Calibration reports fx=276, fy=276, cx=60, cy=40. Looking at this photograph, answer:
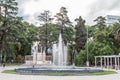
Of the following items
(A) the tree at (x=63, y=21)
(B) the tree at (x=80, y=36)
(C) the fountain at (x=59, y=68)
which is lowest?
(C) the fountain at (x=59, y=68)

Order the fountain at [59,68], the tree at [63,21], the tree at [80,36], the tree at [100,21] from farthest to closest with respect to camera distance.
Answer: the tree at [100,21], the tree at [80,36], the tree at [63,21], the fountain at [59,68]

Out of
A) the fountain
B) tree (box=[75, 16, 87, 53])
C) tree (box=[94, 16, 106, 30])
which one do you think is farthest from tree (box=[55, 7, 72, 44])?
the fountain

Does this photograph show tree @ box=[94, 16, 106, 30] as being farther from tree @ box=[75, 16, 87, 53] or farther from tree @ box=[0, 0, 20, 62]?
tree @ box=[0, 0, 20, 62]

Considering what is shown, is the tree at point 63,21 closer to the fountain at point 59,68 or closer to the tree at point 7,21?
the tree at point 7,21

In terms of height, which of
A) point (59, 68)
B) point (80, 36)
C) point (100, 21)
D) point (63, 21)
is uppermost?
point (100, 21)

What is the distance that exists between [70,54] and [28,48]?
36.8 feet

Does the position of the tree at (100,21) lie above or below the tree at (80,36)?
above

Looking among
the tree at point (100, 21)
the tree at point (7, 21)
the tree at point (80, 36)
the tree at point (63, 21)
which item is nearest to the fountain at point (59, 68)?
the tree at point (7, 21)

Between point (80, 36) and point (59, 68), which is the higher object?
point (80, 36)

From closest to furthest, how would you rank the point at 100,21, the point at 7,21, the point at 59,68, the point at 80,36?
the point at 59,68
the point at 7,21
the point at 80,36
the point at 100,21

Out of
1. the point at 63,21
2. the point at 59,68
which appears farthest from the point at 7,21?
the point at 59,68

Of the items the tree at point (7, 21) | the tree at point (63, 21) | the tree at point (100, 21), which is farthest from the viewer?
the tree at point (100, 21)

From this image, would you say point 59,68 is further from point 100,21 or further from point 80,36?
point 100,21

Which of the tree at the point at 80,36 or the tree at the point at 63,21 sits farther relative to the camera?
the tree at the point at 80,36
